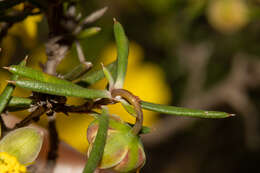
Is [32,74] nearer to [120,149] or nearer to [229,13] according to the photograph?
[120,149]

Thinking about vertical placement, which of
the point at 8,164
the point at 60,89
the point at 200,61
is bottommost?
the point at 8,164

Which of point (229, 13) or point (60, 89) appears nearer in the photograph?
point (60, 89)

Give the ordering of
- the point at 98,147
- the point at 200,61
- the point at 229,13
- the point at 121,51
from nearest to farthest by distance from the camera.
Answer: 1. the point at 98,147
2. the point at 121,51
3. the point at 229,13
4. the point at 200,61

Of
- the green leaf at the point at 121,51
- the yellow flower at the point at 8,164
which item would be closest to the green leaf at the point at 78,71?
the green leaf at the point at 121,51

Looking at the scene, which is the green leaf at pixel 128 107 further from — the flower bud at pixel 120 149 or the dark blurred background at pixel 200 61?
the dark blurred background at pixel 200 61

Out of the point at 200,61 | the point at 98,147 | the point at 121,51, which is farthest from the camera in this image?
the point at 200,61

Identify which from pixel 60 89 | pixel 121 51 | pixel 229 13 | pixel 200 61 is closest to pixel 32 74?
pixel 60 89


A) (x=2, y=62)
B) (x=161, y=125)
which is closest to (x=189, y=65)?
(x=161, y=125)
